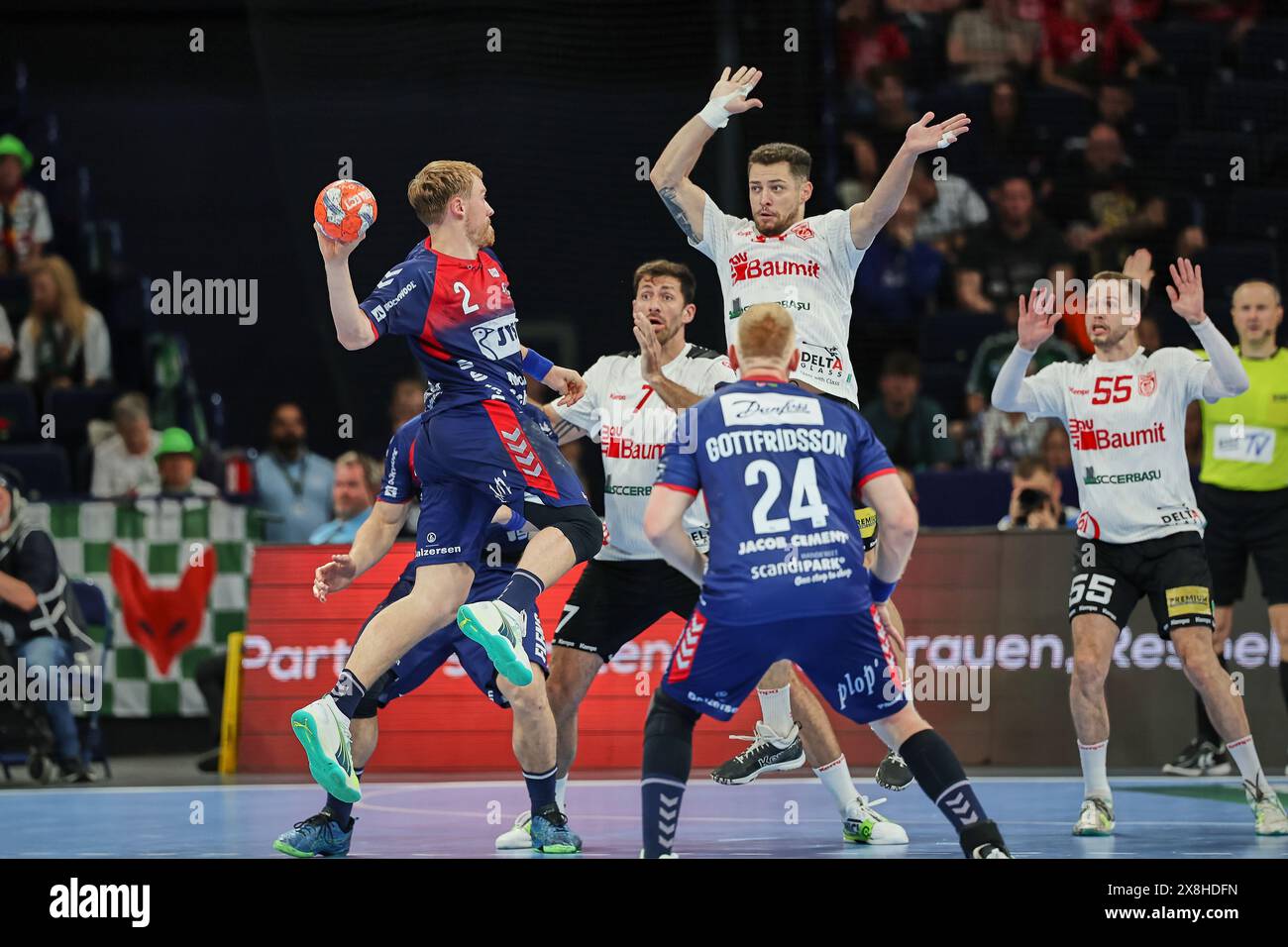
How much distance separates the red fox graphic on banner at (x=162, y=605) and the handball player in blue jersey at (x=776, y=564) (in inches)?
262

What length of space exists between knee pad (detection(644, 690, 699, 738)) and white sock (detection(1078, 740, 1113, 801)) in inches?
103

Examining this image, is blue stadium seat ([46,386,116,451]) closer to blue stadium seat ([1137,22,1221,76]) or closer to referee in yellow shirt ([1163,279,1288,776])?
referee in yellow shirt ([1163,279,1288,776])

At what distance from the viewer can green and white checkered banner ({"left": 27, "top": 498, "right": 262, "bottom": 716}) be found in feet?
38.9

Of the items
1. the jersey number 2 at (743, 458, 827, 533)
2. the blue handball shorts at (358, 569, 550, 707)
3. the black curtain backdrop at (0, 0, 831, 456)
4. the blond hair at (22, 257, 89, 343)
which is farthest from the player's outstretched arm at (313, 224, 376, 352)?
the blond hair at (22, 257, 89, 343)

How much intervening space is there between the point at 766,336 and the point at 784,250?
6.55ft

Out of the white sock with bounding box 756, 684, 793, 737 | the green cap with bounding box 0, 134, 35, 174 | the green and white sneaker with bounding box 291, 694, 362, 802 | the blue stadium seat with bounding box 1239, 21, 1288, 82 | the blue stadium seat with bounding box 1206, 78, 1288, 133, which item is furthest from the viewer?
the blue stadium seat with bounding box 1239, 21, 1288, 82

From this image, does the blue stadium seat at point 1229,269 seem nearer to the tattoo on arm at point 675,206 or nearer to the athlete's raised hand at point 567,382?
the tattoo on arm at point 675,206

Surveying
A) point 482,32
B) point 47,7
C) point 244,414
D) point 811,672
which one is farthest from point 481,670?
point 47,7

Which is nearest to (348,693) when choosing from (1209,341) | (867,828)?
(867,828)

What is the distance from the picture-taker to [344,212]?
641cm

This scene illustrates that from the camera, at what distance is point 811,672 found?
5.88 meters

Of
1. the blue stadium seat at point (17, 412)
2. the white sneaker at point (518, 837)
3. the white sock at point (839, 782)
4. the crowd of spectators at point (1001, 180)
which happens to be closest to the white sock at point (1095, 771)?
the white sock at point (839, 782)

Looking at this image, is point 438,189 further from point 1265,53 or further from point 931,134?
point 1265,53
